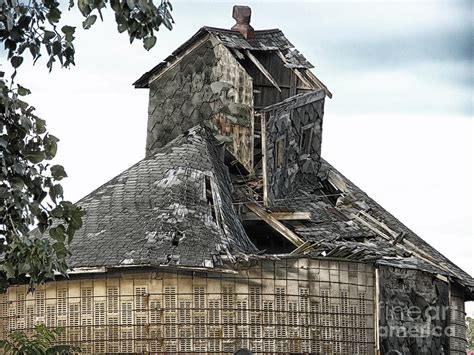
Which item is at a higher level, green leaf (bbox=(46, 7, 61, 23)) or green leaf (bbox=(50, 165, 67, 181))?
green leaf (bbox=(46, 7, 61, 23))

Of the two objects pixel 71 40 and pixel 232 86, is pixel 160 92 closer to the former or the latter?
pixel 232 86

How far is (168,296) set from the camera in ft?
70.8

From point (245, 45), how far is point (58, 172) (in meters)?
17.3

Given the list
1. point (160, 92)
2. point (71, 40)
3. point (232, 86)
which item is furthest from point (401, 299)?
point (71, 40)

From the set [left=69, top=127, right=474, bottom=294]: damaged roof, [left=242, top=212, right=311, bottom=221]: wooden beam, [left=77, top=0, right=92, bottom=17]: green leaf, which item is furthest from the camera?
[left=242, top=212, right=311, bottom=221]: wooden beam

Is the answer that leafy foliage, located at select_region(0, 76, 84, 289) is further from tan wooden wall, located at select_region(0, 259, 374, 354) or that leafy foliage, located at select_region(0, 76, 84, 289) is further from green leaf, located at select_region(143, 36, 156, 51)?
tan wooden wall, located at select_region(0, 259, 374, 354)

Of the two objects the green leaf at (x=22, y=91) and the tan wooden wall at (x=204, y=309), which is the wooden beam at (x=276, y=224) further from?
the green leaf at (x=22, y=91)

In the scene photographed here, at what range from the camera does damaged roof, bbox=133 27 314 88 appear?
2625 centimetres

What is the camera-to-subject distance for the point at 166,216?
2228 cm

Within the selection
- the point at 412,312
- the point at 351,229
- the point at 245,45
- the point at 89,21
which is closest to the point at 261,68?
the point at 245,45

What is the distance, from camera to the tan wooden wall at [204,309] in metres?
21.6

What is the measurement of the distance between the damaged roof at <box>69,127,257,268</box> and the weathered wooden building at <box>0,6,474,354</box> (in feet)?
0.13

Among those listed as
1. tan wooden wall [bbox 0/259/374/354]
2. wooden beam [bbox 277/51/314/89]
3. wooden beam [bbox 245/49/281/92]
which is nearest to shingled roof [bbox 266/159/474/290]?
tan wooden wall [bbox 0/259/374/354]

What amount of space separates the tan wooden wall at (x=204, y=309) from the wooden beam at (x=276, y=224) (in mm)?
1477
